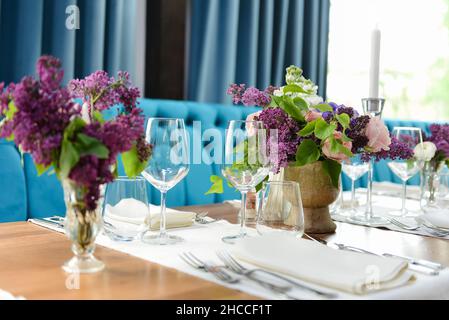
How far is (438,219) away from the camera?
122 cm

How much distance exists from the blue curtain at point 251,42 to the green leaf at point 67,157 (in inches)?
82.1

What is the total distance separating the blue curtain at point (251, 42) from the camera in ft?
9.12

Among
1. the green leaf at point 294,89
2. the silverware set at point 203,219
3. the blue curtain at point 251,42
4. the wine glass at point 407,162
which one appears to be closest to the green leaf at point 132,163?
the silverware set at point 203,219

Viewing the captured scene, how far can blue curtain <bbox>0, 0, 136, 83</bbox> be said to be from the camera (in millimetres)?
2020

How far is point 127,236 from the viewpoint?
3.11ft

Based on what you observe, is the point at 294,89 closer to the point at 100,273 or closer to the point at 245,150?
the point at 245,150

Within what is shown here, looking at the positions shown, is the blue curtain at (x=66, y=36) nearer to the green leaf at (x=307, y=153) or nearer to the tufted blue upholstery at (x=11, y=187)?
the tufted blue upholstery at (x=11, y=187)

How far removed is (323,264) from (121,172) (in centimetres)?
113

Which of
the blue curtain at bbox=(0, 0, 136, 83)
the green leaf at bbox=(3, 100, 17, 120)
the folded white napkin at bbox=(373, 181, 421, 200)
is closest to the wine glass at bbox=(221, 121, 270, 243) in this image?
the green leaf at bbox=(3, 100, 17, 120)

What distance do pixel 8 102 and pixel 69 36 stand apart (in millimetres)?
1481

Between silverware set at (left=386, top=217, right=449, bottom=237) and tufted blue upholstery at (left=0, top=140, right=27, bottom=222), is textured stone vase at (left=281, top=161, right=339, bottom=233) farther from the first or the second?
tufted blue upholstery at (left=0, top=140, right=27, bottom=222)

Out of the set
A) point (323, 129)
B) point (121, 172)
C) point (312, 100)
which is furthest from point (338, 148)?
point (121, 172)

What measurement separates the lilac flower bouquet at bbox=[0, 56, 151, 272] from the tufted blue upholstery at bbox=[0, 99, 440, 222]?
0.98ft
